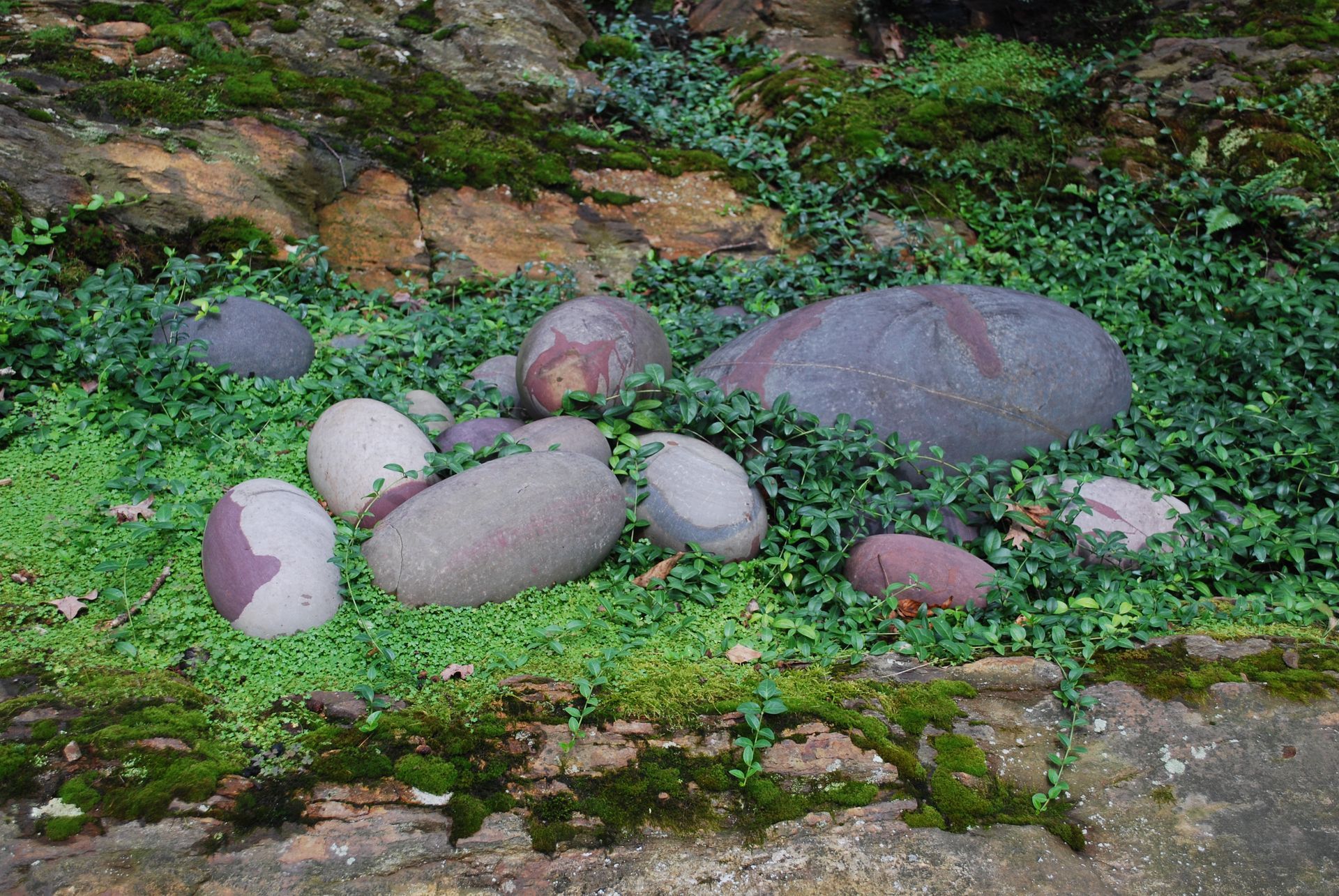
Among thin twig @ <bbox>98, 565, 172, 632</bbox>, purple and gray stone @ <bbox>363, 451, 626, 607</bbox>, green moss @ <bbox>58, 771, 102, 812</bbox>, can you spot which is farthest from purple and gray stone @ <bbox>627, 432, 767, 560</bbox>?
green moss @ <bbox>58, 771, 102, 812</bbox>

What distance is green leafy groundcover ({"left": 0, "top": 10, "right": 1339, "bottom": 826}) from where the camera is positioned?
2873 millimetres

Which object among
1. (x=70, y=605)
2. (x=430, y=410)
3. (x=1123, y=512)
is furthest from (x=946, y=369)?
(x=70, y=605)

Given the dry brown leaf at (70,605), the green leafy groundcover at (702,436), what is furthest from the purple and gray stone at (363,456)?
the dry brown leaf at (70,605)

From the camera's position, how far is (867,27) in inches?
321

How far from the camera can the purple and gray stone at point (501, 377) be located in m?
4.36

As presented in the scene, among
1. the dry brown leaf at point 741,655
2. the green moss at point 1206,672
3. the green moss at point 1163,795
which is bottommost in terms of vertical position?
the dry brown leaf at point 741,655

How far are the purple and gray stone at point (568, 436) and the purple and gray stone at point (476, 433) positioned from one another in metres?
0.13

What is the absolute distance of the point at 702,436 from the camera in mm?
3975

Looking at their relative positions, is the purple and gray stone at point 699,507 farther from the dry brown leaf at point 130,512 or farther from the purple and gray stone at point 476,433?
the dry brown leaf at point 130,512

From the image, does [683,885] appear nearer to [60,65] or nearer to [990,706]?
[990,706]

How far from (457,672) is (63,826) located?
1069 millimetres

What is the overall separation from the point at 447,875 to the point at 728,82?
7288 millimetres

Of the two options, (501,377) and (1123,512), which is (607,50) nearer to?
(501,377)

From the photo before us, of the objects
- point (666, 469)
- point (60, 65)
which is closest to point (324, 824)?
point (666, 469)
